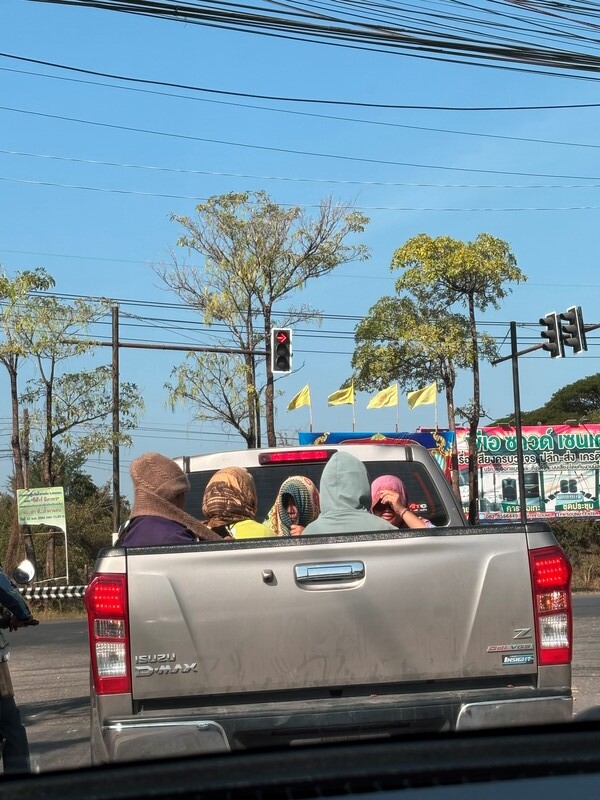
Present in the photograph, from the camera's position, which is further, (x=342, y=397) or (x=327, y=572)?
(x=342, y=397)

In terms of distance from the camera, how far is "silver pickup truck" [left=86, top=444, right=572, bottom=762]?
172 inches

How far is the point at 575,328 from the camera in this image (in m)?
25.8

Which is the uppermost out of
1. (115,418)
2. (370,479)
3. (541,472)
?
(115,418)

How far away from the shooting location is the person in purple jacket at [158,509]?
533 cm

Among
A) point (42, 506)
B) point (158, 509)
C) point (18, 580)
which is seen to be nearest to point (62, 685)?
point (18, 580)

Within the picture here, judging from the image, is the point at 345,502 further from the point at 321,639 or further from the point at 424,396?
the point at 424,396

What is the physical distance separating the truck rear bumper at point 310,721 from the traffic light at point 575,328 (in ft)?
72.3

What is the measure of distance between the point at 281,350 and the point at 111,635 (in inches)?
860

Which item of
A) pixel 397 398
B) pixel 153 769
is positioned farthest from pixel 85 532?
pixel 153 769

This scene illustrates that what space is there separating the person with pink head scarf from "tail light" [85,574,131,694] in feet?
7.52

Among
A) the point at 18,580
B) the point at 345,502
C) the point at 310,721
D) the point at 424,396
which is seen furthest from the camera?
the point at 424,396

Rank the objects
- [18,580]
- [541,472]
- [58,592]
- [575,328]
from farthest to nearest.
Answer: [541,472] < [575,328] < [58,592] < [18,580]

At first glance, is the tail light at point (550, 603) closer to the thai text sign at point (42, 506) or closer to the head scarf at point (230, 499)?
the head scarf at point (230, 499)

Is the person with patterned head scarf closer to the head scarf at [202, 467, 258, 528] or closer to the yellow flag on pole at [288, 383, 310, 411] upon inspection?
the head scarf at [202, 467, 258, 528]
